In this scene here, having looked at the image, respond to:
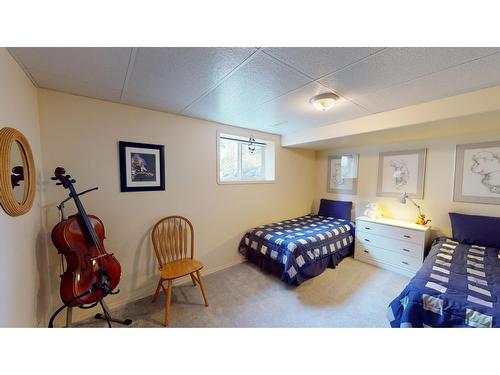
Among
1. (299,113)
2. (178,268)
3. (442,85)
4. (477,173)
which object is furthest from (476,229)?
(178,268)

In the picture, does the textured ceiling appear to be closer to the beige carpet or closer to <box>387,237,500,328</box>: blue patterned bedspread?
<box>387,237,500,328</box>: blue patterned bedspread

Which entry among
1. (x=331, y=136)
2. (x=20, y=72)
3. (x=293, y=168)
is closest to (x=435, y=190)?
(x=331, y=136)

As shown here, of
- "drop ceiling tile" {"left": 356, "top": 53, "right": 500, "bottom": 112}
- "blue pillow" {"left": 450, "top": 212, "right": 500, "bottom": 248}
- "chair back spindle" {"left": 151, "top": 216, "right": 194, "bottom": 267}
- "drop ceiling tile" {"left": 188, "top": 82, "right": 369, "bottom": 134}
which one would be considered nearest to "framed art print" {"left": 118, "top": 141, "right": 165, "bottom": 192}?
"chair back spindle" {"left": 151, "top": 216, "right": 194, "bottom": 267}

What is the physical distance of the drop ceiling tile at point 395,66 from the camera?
108 cm

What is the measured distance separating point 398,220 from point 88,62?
387 cm

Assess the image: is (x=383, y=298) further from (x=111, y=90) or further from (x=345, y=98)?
(x=111, y=90)

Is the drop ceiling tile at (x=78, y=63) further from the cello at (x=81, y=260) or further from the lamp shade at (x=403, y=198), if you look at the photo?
the lamp shade at (x=403, y=198)

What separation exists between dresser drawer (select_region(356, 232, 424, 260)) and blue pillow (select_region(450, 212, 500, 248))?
0.43 metres

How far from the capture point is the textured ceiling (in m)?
1.09

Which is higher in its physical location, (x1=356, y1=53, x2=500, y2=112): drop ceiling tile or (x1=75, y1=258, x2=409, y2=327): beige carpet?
(x1=356, y1=53, x2=500, y2=112): drop ceiling tile

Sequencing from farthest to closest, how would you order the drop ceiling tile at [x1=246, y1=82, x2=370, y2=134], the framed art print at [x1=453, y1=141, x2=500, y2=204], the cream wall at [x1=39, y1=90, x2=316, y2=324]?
the framed art print at [x1=453, y1=141, x2=500, y2=204]
the drop ceiling tile at [x1=246, y1=82, x2=370, y2=134]
the cream wall at [x1=39, y1=90, x2=316, y2=324]

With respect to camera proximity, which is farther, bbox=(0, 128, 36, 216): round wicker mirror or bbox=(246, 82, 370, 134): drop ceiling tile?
bbox=(246, 82, 370, 134): drop ceiling tile

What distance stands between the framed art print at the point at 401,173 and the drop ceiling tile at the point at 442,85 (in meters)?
1.21

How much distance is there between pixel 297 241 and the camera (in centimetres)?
228
